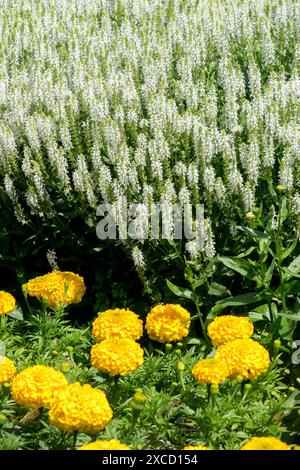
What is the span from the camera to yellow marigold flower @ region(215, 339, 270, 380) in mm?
3771

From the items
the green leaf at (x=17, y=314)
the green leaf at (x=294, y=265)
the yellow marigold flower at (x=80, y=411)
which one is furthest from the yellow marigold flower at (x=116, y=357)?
the green leaf at (x=17, y=314)

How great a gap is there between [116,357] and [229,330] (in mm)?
703

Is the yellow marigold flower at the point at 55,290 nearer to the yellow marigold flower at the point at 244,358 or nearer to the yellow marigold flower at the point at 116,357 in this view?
the yellow marigold flower at the point at 116,357

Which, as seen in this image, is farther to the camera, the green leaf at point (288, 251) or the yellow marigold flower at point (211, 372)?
the green leaf at point (288, 251)

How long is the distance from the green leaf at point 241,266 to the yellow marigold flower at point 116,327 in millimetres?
901

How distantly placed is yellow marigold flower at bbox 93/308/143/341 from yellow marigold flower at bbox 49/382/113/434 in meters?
0.77

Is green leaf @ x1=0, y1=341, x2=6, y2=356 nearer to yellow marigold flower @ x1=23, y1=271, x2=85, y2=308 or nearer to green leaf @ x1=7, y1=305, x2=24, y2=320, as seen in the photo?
yellow marigold flower @ x1=23, y1=271, x2=85, y2=308

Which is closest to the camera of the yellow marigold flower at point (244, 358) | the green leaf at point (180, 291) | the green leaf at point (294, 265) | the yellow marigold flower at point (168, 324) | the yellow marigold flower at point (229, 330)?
the yellow marigold flower at point (244, 358)

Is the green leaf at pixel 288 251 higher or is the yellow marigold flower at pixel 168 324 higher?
the green leaf at pixel 288 251

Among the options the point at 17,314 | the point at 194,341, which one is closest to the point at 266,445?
the point at 194,341

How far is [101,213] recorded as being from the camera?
530cm

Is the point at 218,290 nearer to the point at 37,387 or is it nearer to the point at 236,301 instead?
the point at 236,301

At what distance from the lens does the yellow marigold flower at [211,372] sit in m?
3.67

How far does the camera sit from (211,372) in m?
3.68
